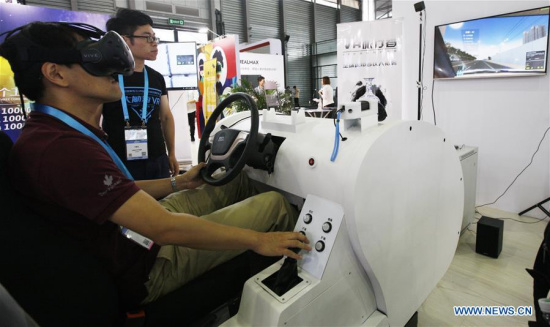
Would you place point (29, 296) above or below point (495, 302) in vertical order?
above

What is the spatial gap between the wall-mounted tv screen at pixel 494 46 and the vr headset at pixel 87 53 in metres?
3.27

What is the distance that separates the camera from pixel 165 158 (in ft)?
7.79

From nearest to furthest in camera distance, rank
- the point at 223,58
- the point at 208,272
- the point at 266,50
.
→ the point at 208,272
the point at 223,58
the point at 266,50

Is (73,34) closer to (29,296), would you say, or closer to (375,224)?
(29,296)

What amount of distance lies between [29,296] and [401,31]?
14.5 feet

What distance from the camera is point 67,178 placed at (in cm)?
86

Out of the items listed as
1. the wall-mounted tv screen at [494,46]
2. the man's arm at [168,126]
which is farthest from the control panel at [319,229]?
the wall-mounted tv screen at [494,46]

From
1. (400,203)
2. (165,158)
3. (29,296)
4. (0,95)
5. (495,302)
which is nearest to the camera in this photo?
(29,296)

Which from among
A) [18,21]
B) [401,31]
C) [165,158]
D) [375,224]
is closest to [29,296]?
[375,224]

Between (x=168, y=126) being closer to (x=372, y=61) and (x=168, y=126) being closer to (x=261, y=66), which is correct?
(x=372, y=61)

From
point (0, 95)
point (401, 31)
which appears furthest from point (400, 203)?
point (0, 95)

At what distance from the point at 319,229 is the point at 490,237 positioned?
187cm

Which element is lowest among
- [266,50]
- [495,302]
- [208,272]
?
[495,302]

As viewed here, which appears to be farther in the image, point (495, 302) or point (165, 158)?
point (165, 158)
